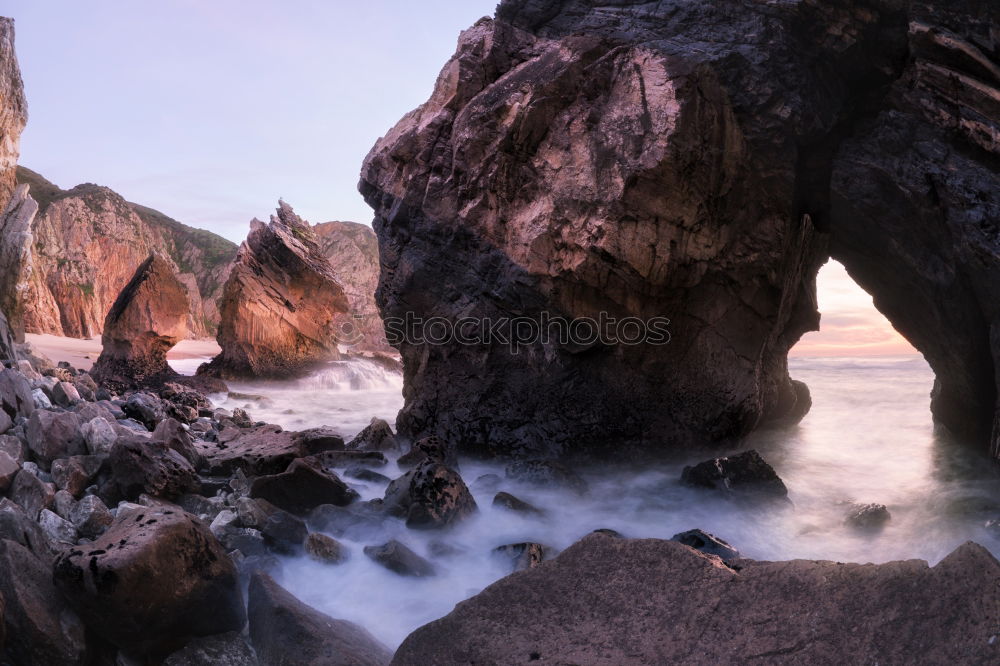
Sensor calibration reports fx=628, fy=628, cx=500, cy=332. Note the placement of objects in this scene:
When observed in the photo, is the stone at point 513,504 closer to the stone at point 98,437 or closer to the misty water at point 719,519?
the misty water at point 719,519

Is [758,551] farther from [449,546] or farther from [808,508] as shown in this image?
[449,546]

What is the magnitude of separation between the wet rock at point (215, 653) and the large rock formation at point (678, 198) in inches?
163

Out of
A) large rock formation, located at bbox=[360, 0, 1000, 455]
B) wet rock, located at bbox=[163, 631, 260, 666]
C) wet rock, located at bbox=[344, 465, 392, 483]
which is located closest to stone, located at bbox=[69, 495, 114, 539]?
wet rock, located at bbox=[163, 631, 260, 666]

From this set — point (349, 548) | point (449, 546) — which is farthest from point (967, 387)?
point (349, 548)

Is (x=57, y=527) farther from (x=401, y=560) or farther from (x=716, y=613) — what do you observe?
(x=716, y=613)

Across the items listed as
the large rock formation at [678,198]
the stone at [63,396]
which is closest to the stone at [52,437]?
the stone at [63,396]

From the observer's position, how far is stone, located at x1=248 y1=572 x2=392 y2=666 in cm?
269

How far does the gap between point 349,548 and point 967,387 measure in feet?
22.8

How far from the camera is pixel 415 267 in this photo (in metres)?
7.33

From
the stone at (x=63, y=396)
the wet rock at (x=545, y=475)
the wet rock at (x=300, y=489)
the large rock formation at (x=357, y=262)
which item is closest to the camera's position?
the wet rock at (x=300, y=489)

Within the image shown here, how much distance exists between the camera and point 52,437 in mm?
4375

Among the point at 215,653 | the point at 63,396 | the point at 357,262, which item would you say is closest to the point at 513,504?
the point at 215,653

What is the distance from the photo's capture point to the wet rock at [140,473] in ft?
13.4

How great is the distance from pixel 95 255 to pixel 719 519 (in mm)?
40345
